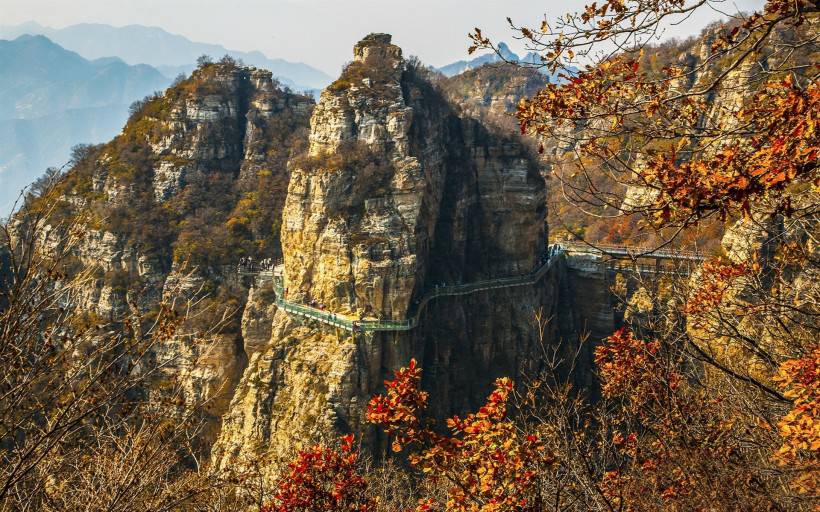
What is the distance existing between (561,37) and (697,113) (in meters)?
1.73

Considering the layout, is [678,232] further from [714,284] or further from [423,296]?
[423,296]

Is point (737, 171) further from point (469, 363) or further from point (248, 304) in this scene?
point (248, 304)

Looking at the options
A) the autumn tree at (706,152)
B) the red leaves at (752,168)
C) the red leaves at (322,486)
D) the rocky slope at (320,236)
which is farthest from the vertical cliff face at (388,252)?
the red leaves at (752,168)

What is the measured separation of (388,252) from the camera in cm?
2867

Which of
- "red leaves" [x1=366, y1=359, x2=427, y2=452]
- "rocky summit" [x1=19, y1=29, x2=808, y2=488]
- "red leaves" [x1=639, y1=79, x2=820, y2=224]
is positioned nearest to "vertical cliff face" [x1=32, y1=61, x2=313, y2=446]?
"rocky summit" [x1=19, y1=29, x2=808, y2=488]

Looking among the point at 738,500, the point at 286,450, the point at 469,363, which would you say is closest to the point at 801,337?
the point at 738,500

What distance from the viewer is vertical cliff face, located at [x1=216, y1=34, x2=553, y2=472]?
28203mm

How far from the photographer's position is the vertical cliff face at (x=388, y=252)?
2820cm

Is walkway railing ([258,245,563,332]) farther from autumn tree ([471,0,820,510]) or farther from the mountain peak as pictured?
autumn tree ([471,0,820,510])

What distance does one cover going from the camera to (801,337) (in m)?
9.92

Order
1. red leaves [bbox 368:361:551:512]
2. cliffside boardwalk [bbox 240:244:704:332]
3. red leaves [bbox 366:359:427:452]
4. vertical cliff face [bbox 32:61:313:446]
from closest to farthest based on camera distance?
red leaves [bbox 366:359:427:452]
red leaves [bbox 368:361:551:512]
cliffside boardwalk [bbox 240:244:704:332]
vertical cliff face [bbox 32:61:313:446]

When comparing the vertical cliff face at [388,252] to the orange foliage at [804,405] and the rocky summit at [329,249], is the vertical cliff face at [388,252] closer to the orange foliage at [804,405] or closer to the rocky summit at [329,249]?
the rocky summit at [329,249]

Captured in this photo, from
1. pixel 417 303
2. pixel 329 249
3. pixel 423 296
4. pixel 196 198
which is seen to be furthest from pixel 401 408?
pixel 196 198

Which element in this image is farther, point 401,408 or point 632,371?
point 632,371
